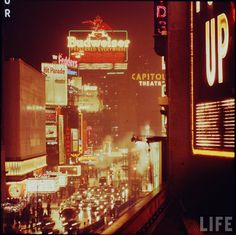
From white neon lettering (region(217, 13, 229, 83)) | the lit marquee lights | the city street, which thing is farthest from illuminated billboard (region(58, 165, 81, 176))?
white neon lettering (region(217, 13, 229, 83))

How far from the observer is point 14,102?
41.7m

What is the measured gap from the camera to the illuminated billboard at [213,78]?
9.45 m

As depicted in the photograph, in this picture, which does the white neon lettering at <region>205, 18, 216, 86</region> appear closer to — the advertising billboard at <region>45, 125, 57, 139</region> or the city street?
the city street

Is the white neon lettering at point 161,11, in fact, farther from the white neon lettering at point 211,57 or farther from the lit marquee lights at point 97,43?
the lit marquee lights at point 97,43

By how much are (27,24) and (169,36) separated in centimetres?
4966

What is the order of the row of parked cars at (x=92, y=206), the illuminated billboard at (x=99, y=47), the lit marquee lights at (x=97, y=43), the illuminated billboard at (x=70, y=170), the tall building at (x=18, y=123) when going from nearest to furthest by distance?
the row of parked cars at (x=92, y=206), the tall building at (x=18, y=123), the illuminated billboard at (x=99, y=47), the lit marquee lights at (x=97, y=43), the illuminated billboard at (x=70, y=170)

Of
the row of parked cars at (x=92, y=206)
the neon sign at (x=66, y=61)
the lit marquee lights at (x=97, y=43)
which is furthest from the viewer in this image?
the neon sign at (x=66, y=61)

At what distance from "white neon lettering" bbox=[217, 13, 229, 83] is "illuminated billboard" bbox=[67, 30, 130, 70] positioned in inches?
1610

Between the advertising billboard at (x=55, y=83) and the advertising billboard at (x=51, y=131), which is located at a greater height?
the advertising billboard at (x=55, y=83)

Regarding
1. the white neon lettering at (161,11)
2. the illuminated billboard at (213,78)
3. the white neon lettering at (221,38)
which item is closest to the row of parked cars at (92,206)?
the white neon lettering at (161,11)

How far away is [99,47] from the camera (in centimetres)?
5209

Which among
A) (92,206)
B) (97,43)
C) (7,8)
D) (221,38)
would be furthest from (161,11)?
(97,43)

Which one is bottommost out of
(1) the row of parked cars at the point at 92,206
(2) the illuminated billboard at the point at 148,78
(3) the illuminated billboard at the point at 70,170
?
(1) the row of parked cars at the point at 92,206

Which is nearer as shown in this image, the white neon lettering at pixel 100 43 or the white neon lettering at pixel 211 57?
the white neon lettering at pixel 211 57
